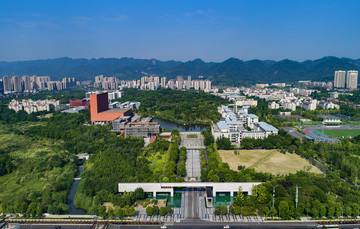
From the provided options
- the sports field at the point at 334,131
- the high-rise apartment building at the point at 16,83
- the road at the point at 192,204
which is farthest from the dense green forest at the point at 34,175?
the high-rise apartment building at the point at 16,83

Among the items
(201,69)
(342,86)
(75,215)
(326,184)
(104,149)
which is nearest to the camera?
(75,215)

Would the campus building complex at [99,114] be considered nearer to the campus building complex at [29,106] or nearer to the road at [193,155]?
the road at [193,155]

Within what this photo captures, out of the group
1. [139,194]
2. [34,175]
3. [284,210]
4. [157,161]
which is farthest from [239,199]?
[34,175]

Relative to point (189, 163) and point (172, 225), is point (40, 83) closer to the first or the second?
point (189, 163)

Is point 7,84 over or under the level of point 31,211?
over

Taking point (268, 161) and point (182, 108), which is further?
point (182, 108)

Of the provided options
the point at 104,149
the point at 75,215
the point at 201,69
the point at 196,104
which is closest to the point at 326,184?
the point at 75,215

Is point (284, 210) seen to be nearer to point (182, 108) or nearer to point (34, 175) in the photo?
point (34, 175)
